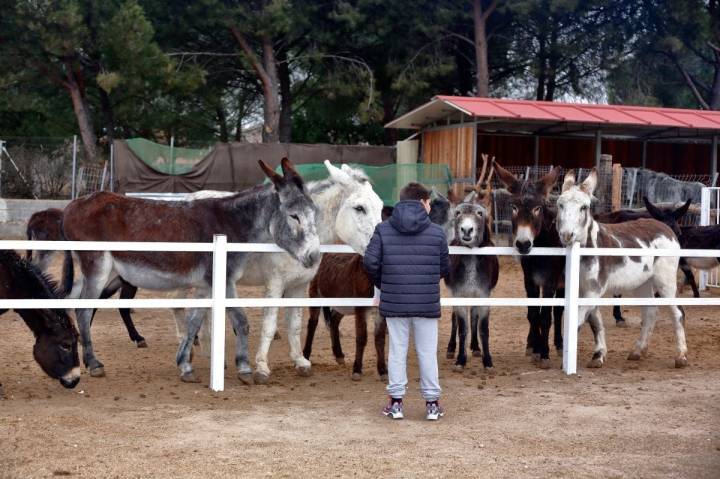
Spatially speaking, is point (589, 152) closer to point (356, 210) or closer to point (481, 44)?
point (481, 44)

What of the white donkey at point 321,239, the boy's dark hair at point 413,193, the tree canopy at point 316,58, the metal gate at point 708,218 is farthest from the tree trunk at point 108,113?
the boy's dark hair at point 413,193

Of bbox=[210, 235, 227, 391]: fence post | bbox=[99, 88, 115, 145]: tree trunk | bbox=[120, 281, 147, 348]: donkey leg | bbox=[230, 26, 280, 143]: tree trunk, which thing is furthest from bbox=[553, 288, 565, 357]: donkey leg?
bbox=[99, 88, 115, 145]: tree trunk

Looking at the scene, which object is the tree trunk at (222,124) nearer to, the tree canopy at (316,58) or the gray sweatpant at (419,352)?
the tree canopy at (316,58)

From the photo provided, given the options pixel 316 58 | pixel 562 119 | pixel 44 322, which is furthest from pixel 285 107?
pixel 44 322

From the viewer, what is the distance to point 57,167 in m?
→ 22.8

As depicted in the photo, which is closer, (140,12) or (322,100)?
(140,12)

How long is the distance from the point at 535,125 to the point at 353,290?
49.0 ft

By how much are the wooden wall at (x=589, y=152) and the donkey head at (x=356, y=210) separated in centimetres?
1518

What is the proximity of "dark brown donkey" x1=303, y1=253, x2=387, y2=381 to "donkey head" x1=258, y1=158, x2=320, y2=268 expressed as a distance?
2.65 feet

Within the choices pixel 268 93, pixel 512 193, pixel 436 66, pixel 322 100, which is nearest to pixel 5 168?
pixel 268 93

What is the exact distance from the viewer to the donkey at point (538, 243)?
8.10m

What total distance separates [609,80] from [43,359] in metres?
26.4

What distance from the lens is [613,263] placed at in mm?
8758

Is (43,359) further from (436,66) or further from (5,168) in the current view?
(436,66)
